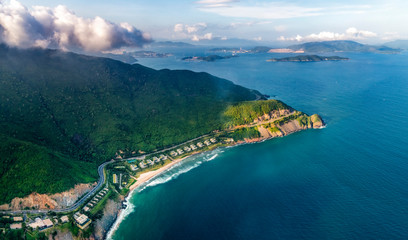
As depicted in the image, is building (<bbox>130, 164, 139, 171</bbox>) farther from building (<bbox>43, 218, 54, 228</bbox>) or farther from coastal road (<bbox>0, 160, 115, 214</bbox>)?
building (<bbox>43, 218, 54, 228</bbox>)

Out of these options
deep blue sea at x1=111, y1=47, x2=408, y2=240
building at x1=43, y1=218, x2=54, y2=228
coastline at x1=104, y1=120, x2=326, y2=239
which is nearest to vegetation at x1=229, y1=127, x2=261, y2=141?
coastline at x1=104, y1=120, x2=326, y2=239

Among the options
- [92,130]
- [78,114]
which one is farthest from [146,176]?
[78,114]

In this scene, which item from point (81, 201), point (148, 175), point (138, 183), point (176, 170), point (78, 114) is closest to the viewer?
point (81, 201)

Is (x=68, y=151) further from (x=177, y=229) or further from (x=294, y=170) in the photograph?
(x=294, y=170)

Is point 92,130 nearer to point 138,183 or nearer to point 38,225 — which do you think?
point 138,183

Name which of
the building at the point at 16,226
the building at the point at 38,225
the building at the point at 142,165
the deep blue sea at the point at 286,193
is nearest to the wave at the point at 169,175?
the deep blue sea at the point at 286,193
